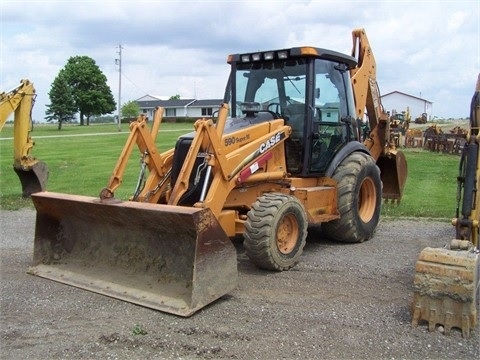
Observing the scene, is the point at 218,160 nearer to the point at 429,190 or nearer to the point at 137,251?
the point at 137,251

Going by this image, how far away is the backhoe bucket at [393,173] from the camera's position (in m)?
9.67

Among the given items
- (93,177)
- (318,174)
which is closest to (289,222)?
(318,174)

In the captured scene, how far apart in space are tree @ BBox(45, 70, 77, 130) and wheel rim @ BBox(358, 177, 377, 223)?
190 ft

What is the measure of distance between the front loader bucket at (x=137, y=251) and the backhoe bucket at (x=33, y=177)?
5665mm

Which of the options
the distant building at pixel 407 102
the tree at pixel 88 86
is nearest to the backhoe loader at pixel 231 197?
the tree at pixel 88 86

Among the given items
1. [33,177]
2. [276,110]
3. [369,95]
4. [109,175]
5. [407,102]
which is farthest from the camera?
[407,102]

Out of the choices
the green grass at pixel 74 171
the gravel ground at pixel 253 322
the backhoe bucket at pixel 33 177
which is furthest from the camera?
the green grass at pixel 74 171

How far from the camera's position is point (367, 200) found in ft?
27.4

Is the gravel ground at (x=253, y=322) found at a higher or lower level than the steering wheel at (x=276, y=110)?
lower

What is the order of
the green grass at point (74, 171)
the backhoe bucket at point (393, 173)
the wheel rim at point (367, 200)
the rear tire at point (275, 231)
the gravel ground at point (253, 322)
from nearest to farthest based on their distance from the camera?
the gravel ground at point (253, 322) < the rear tire at point (275, 231) < the wheel rim at point (367, 200) < the backhoe bucket at point (393, 173) < the green grass at point (74, 171)

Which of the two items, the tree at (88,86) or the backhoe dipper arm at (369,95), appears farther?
the tree at (88,86)

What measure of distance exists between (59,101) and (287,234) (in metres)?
60.4

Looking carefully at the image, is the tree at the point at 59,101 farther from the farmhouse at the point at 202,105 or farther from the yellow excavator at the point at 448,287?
the yellow excavator at the point at 448,287

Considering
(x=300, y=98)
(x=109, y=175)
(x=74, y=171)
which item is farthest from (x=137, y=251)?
(x=74, y=171)
